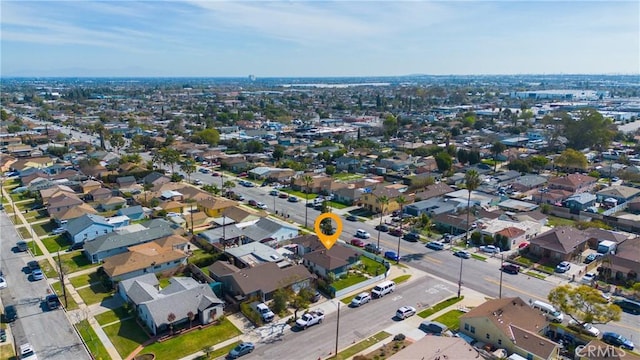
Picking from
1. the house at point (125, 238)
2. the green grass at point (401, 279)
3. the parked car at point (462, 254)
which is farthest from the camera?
the parked car at point (462, 254)

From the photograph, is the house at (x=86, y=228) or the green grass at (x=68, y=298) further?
the house at (x=86, y=228)

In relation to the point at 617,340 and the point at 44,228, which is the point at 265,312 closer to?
the point at 617,340

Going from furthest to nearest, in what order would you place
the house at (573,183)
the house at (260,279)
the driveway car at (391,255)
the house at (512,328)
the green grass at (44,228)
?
1. the house at (573,183)
2. the green grass at (44,228)
3. the driveway car at (391,255)
4. the house at (260,279)
5. the house at (512,328)

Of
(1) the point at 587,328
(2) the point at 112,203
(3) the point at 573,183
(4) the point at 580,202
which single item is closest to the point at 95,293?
(2) the point at 112,203

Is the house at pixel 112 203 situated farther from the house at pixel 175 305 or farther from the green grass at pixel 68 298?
the house at pixel 175 305

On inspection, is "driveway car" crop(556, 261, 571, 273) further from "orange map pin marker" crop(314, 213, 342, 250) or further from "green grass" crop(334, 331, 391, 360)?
"orange map pin marker" crop(314, 213, 342, 250)

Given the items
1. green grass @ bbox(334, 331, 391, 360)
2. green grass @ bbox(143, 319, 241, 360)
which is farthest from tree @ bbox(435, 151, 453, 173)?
green grass @ bbox(143, 319, 241, 360)

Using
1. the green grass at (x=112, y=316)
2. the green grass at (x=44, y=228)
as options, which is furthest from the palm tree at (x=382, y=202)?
the green grass at (x=44, y=228)
